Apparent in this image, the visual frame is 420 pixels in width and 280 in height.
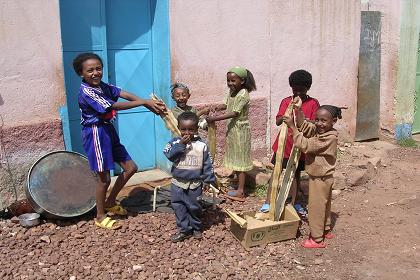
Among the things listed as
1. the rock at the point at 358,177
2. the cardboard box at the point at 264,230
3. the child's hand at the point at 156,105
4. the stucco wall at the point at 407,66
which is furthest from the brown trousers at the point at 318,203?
the stucco wall at the point at 407,66

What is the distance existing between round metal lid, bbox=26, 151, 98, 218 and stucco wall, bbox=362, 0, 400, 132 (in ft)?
17.5

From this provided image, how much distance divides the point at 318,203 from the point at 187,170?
1180 mm

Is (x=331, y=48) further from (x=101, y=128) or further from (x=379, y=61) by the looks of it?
(x=101, y=128)

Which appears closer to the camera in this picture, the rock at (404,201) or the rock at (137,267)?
the rock at (137,267)

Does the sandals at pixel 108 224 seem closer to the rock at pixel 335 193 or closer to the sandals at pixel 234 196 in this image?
the sandals at pixel 234 196

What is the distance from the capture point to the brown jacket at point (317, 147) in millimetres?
3711

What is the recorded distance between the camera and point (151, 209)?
4586mm

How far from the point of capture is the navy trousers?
388 cm

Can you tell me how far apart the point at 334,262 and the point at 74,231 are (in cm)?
230

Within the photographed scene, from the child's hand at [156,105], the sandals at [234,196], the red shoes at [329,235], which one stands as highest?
the child's hand at [156,105]

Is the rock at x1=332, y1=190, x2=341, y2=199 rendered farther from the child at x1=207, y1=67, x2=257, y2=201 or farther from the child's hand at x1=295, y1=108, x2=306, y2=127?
the child's hand at x1=295, y1=108, x2=306, y2=127

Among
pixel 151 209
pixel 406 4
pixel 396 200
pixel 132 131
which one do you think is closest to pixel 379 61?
pixel 406 4

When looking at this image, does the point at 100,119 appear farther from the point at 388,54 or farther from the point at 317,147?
the point at 388,54

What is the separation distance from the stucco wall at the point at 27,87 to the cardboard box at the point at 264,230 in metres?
2.08
